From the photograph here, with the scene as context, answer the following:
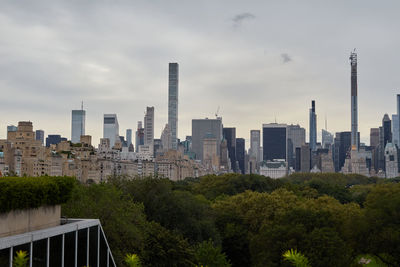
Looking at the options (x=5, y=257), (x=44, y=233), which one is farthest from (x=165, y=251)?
(x=5, y=257)

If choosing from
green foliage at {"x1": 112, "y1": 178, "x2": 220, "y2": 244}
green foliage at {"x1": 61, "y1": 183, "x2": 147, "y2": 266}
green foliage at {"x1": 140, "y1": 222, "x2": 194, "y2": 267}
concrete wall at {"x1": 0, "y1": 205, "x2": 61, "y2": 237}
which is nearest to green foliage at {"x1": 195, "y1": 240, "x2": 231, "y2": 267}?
green foliage at {"x1": 140, "y1": 222, "x2": 194, "y2": 267}

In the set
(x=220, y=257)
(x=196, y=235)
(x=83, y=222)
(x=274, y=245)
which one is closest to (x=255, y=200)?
(x=196, y=235)

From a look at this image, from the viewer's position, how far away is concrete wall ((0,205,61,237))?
59.2 feet

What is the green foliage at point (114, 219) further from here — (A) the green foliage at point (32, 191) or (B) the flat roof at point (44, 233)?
(A) the green foliage at point (32, 191)

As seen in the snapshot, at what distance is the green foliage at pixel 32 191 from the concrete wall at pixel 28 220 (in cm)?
25

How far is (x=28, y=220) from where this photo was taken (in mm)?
19312

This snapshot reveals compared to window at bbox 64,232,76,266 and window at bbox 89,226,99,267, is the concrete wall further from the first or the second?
window at bbox 89,226,99,267

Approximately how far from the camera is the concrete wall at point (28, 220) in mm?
18047

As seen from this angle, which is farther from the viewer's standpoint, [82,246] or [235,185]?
[235,185]

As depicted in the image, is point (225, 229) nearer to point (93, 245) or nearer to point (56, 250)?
point (93, 245)

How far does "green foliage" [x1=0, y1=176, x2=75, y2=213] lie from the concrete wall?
0.81ft

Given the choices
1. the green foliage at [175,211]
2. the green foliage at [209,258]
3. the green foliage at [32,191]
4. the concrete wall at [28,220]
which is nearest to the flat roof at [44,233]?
the concrete wall at [28,220]

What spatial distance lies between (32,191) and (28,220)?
115cm

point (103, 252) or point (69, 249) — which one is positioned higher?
point (69, 249)
